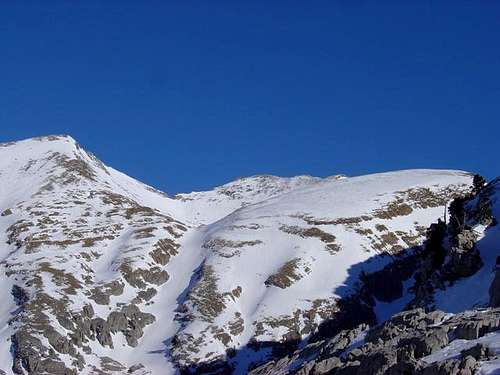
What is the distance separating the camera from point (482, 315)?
66250 millimetres

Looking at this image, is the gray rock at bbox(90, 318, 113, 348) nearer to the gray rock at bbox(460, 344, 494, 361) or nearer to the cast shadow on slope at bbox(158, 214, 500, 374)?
the cast shadow on slope at bbox(158, 214, 500, 374)

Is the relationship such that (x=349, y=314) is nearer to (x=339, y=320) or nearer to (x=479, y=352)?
(x=339, y=320)

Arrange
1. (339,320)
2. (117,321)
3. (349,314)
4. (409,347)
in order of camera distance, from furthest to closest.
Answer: (117,321)
(349,314)
(339,320)
(409,347)

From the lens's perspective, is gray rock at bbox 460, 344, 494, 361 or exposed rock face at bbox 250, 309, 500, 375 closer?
gray rock at bbox 460, 344, 494, 361

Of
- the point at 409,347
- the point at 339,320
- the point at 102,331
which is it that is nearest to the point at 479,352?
the point at 409,347

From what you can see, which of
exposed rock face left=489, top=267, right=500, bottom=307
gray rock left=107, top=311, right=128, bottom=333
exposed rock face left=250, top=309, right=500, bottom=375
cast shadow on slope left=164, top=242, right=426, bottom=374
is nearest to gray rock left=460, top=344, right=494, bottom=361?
exposed rock face left=250, top=309, right=500, bottom=375

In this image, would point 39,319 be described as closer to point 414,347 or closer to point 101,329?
point 101,329

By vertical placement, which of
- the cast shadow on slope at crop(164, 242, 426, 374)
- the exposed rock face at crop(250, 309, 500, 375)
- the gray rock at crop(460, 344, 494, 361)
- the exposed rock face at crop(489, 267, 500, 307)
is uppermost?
the cast shadow on slope at crop(164, 242, 426, 374)

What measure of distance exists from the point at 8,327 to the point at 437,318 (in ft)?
404

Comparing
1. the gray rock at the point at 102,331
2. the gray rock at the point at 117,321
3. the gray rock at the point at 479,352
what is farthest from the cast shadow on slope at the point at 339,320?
the gray rock at the point at 479,352

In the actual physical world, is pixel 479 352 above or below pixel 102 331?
below

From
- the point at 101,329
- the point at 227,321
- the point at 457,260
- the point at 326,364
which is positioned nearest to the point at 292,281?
the point at 227,321

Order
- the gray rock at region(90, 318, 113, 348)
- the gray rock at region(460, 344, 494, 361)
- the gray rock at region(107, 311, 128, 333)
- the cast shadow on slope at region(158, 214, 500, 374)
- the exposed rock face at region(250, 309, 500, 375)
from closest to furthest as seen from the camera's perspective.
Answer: the gray rock at region(460, 344, 494, 361), the exposed rock face at region(250, 309, 500, 375), the cast shadow on slope at region(158, 214, 500, 374), the gray rock at region(90, 318, 113, 348), the gray rock at region(107, 311, 128, 333)

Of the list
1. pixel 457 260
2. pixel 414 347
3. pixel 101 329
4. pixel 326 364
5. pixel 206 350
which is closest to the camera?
pixel 414 347
